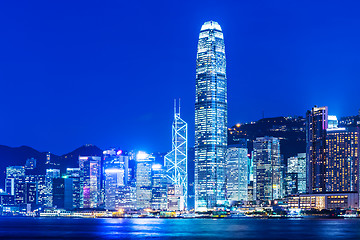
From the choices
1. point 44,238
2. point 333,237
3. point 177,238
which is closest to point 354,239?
point 333,237

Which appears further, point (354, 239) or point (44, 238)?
point (44, 238)

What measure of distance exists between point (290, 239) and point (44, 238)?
52974mm

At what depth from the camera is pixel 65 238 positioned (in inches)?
5679

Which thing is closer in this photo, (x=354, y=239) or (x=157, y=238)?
(x=354, y=239)

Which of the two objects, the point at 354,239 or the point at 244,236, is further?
the point at 244,236

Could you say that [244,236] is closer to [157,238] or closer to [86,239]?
[157,238]

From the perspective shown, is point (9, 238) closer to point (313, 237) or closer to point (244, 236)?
point (244, 236)

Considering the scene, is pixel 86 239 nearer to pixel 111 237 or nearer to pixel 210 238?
pixel 111 237

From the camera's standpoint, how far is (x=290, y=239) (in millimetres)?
135250

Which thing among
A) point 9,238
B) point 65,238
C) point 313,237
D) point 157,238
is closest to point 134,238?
point 157,238

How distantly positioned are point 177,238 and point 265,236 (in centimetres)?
2093

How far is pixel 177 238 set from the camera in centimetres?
13862

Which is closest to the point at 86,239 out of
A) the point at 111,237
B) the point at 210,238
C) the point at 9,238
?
the point at 111,237

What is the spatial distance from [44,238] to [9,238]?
7979 millimetres
